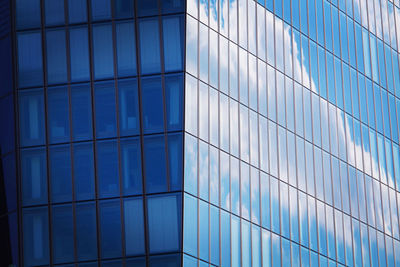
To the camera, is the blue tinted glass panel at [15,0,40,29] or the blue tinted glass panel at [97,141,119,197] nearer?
the blue tinted glass panel at [97,141,119,197]

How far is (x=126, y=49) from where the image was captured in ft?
178

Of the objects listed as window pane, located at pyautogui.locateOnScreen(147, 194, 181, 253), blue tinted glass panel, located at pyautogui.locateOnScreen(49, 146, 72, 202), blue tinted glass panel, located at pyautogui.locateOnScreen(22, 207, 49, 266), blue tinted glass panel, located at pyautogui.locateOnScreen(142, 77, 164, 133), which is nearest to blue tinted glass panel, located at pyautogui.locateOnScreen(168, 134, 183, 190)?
window pane, located at pyautogui.locateOnScreen(147, 194, 181, 253)

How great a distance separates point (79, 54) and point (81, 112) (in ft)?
9.91

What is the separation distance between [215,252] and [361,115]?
20.2 m

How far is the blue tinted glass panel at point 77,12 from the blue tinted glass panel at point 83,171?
650 centimetres

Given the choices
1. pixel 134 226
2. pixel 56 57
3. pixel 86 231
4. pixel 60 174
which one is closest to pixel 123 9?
pixel 56 57

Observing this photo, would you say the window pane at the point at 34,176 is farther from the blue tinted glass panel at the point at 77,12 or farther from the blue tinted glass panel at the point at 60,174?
the blue tinted glass panel at the point at 77,12

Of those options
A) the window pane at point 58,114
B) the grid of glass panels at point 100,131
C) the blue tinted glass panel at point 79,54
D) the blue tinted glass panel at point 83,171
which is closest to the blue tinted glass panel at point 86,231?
the grid of glass panels at point 100,131

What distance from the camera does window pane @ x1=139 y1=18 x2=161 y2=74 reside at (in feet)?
177

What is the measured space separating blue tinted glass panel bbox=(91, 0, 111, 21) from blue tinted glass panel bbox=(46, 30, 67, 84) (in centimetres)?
189

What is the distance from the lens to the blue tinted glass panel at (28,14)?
183 ft

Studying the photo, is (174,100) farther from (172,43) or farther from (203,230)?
(203,230)

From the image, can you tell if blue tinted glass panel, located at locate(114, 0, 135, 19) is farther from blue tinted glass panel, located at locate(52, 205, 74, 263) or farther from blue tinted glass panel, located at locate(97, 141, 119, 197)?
blue tinted glass panel, located at locate(52, 205, 74, 263)

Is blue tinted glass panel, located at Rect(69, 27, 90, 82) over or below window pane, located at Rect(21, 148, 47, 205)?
over
